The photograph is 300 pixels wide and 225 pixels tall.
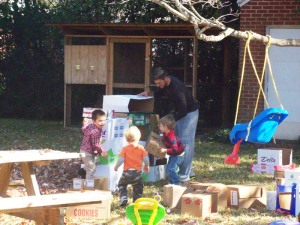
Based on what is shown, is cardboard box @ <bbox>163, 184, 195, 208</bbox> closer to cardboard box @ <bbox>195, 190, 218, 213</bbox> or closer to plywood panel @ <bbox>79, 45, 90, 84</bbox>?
cardboard box @ <bbox>195, 190, 218, 213</bbox>

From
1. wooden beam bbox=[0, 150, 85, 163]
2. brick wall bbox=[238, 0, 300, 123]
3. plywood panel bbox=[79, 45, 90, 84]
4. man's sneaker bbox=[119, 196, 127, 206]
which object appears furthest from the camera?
plywood panel bbox=[79, 45, 90, 84]

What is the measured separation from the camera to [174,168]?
7.38 metres

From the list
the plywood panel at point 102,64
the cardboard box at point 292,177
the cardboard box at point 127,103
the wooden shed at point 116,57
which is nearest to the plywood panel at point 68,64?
the wooden shed at point 116,57

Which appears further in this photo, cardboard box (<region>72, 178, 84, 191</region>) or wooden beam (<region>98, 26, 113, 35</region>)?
wooden beam (<region>98, 26, 113, 35</region>)

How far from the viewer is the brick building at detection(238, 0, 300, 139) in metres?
11.9

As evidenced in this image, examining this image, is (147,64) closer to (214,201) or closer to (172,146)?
(172,146)

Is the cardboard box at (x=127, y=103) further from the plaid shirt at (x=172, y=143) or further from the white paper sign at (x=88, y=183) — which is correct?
the white paper sign at (x=88, y=183)

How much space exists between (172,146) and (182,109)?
0.60 meters

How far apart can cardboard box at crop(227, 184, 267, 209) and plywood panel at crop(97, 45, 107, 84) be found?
7.70 metres

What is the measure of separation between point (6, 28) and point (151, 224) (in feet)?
47.1

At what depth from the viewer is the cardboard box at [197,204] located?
5863 millimetres

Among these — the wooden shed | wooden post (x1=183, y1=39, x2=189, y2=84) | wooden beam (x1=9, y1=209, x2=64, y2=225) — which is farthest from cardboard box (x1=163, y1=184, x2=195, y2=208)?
wooden post (x1=183, y1=39, x2=189, y2=84)

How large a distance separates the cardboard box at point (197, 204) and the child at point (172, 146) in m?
1.28

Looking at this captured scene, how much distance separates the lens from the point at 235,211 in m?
6.17
